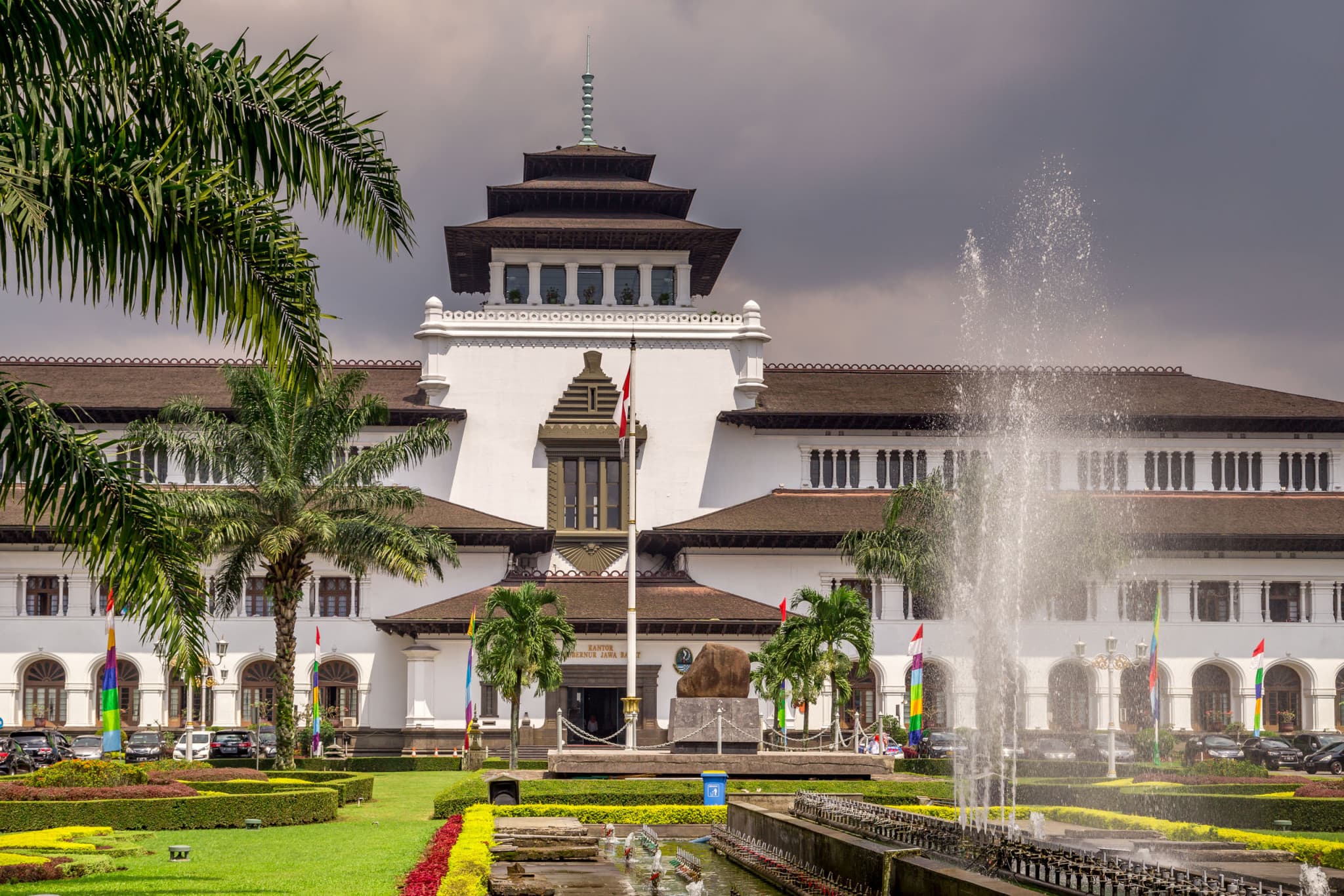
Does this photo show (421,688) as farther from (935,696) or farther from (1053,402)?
(1053,402)

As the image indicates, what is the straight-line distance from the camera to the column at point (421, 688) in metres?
53.8

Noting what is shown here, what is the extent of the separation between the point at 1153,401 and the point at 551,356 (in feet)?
79.2

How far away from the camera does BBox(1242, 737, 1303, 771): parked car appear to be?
49281 millimetres

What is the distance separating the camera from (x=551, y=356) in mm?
60156

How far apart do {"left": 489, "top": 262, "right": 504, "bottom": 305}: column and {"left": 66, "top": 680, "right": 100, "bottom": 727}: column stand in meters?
21.4

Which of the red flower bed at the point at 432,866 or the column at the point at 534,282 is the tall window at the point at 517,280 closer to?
the column at the point at 534,282

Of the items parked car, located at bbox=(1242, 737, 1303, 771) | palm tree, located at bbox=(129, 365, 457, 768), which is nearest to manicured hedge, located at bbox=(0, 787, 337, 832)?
palm tree, located at bbox=(129, 365, 457, 768)

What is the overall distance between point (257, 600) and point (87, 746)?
9489 mm

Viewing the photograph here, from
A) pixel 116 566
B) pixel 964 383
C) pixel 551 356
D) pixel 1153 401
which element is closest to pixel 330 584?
pixel 551 356

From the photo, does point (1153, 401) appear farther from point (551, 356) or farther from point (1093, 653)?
point (551, 356)

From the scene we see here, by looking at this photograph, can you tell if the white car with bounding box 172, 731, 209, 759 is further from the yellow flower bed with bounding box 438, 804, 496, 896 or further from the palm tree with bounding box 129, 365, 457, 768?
the yellow flower bed with bounding box 438, 804, 496, 896

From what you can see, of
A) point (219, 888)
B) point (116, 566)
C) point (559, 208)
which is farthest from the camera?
point (559, 208)

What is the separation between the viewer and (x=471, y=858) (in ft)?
A: 61.5

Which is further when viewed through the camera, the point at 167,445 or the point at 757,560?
the point at 757,560
